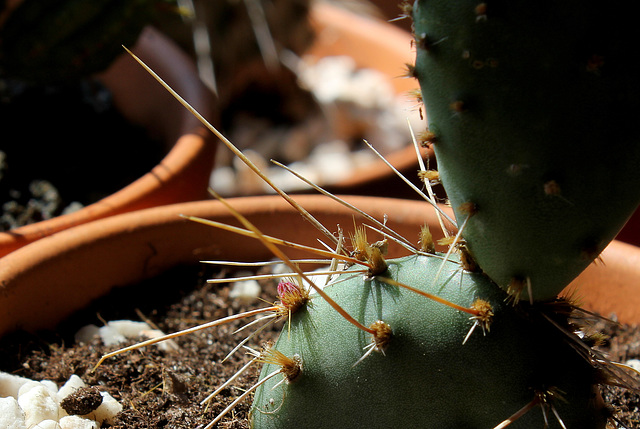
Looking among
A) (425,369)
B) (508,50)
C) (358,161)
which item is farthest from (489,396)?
(358,161)

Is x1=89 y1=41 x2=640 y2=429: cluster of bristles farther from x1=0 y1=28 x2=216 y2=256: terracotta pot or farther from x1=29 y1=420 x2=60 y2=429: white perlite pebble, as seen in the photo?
x1=0 y1=28 x2=216 y2=256: terracotta pot

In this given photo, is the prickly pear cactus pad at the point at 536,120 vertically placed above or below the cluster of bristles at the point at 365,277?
above

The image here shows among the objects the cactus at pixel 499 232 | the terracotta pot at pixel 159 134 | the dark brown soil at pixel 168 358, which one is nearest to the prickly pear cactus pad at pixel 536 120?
the cactus at pixel 499 232

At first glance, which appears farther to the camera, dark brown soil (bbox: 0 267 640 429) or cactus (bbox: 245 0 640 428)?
dark brown soil (bbox: 0 267 640 429)

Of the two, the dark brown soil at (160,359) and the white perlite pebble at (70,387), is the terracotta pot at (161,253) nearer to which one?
the dark brown soil at (160,359)

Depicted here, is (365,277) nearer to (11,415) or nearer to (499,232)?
(499,232)

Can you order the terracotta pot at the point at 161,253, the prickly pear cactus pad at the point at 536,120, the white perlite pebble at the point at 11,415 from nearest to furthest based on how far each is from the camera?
the prickly pear cactus pad at the point at 536,120
the white perlite pebble at the point at 11,415
the terracotta pot at the point at 161,253

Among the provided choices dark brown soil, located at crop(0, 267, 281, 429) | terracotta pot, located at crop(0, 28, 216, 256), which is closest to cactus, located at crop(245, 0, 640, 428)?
dark brown soil, located at crop(0, 267, 281, 429)
